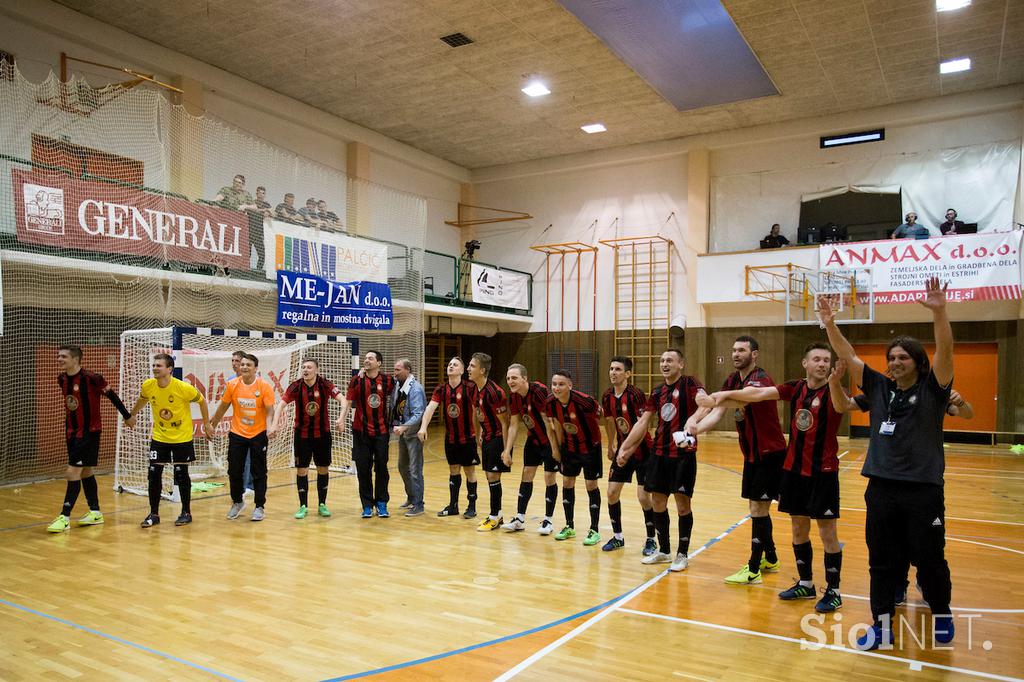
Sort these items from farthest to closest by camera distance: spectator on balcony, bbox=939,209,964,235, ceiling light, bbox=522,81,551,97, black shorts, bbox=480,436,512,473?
ceiling light, bbox=522,81,551,97
spectator on balcony, bbox=939,209,964,235
black shorts, bbox=480,436,512,473

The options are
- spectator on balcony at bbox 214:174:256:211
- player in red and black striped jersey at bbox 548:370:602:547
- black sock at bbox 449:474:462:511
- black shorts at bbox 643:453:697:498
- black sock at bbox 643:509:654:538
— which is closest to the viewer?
black shorts at bbox 643:453:697:498

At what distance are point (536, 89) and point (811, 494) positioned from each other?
40.4 ft

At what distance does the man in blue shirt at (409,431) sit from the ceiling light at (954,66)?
1256 cm

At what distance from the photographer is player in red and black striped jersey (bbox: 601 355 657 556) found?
6.05 m

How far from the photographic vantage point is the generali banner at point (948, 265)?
536 inches

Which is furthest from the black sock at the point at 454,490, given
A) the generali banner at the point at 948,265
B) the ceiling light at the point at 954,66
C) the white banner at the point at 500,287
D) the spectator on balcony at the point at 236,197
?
the ceiling light at the point at 954,66

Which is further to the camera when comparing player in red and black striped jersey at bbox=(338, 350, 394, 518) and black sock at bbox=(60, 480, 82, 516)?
player in red and black striped jersey at bbox=(338, 350, 394, 518)

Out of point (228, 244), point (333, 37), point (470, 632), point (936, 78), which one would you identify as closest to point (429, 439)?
point (228, 244)

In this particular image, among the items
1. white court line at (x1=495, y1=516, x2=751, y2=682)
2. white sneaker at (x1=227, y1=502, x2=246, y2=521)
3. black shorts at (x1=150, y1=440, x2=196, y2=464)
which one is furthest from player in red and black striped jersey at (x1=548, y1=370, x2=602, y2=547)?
black shorts at (x1=150, y1=440, x2=196, y2=464)

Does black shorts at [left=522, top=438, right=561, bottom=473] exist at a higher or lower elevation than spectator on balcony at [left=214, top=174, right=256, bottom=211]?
lower

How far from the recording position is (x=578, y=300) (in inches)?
770

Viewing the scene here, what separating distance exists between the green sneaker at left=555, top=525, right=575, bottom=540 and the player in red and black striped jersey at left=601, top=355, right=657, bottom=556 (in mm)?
505

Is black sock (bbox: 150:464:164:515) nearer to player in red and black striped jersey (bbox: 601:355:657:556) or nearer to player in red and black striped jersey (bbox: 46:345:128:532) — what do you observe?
player in red and black striped jersey (bbox: 46:345:128:532)

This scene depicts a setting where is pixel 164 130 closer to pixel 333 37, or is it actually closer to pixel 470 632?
pixel 333 37
